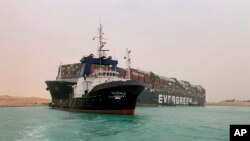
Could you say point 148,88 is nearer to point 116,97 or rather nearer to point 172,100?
point 172,100

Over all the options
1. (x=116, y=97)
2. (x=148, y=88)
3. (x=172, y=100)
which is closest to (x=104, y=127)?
(x=116, y=97)

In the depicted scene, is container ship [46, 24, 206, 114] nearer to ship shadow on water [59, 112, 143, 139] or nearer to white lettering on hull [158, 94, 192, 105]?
white lettering on hull [158, 94, 192, 105]

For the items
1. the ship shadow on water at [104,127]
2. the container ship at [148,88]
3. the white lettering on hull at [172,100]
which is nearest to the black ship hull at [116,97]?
the ship shadow on water at [104,127]

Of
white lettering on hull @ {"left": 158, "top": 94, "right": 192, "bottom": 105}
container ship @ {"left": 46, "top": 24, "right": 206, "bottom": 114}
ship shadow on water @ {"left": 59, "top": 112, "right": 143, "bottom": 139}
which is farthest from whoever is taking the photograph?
white lettering on hull @ {"left": 158, "top": 94, "right": 192, "bottom": 105}

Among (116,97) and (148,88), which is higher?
(148,88)

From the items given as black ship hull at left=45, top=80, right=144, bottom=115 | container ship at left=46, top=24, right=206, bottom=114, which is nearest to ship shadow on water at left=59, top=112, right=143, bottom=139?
black ship hull at left=45, top=80, right=144, bottom=115

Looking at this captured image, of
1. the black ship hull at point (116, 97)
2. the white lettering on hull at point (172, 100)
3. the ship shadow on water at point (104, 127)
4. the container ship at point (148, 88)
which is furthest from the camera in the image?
the white lettering on hull at point (172, 100)

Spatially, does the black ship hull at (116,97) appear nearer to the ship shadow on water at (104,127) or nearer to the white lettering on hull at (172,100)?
the ship shadow on water at (104,127)

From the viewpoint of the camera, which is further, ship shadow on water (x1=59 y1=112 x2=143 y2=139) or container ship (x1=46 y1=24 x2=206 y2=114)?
container ship (x1=46 y1=24 x2=206 y2=114)

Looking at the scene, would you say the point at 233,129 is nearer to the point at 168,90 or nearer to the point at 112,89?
the point at 112,89

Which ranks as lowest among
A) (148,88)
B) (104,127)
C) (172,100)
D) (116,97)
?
(104,127)

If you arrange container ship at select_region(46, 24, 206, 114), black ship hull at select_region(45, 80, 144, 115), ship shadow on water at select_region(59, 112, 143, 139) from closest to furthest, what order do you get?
ship shadow on water at select_region(59, 112, 143, 139) → black ship hull at select_region(45, 80, 144, 115) → container ship at select_region(46, 24, 206, 114)

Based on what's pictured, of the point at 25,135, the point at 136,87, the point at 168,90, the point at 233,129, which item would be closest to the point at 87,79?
the point at 136,87

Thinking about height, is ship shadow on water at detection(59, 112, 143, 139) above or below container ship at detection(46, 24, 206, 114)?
below
